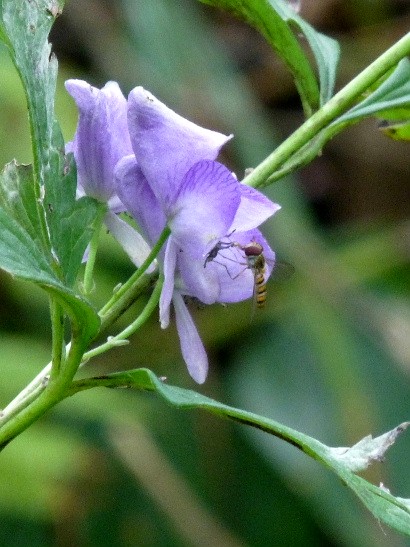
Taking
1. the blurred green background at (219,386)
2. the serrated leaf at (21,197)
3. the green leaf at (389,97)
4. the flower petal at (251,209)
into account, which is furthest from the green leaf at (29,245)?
the blurred green background at (219,386)

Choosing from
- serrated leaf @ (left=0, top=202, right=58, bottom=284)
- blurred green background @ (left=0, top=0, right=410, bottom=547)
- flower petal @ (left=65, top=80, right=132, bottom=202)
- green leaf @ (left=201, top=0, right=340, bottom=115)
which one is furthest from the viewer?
blurred green background @ (left=0, top=0, right=410, bottom=547)

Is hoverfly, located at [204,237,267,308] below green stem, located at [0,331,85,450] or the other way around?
the other way around

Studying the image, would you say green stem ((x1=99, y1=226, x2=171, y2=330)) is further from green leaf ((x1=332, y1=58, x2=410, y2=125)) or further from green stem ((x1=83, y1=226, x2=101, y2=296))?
green leaf ((x1=332, y1=58, x2=410, y2=125))

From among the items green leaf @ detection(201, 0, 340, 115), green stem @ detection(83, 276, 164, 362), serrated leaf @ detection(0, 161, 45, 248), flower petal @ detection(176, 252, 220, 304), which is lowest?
green stem @ detection(83, 276, 164, 362)

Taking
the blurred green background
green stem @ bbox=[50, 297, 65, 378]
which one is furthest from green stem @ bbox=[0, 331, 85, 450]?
the blurred green background

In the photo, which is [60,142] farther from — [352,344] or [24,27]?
[352,344]

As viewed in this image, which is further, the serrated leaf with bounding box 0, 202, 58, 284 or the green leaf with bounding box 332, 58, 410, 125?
the green leaf with bounding box 332, 58, 410, 125

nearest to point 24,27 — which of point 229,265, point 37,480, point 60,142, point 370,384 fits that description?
point 60,142

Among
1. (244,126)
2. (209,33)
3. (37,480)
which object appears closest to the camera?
(37,480)
